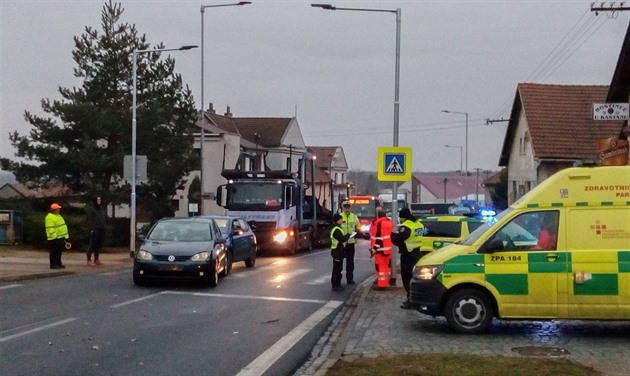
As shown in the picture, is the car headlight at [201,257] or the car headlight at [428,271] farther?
the car headlight at [201,257]

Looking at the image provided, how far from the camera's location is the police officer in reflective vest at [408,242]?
50.7 feet

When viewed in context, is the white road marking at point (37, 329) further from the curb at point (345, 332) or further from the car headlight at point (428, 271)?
the car headlight at point (428, 271)

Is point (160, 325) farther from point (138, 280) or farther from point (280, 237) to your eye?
point (280, 237)

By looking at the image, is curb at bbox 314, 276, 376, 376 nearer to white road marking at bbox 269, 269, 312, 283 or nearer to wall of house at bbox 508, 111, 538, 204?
white road marking at bbox 269, 269, 312, 283

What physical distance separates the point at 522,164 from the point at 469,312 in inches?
1178

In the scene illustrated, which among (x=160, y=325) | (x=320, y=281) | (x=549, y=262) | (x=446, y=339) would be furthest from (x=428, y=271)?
(x=320, y=281)

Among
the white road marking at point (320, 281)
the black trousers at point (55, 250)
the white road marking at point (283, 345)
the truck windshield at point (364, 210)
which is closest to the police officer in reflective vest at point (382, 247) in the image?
the white road marking at point (283, 345)

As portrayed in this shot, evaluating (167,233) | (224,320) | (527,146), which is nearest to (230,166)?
(527,146)

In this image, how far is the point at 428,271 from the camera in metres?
12.1

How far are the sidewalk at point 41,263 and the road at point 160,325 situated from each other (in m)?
0.71

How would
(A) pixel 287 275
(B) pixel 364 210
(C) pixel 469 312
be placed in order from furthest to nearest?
(B) pixel 364 210, (A) pixel 287 275, (C) pixel 469 312

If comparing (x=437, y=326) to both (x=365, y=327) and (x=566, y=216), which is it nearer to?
(x=365, y=327)

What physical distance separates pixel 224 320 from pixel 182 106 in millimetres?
27110

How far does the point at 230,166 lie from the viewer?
57.4m
